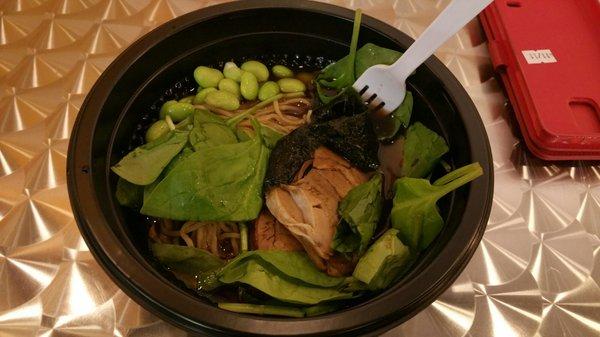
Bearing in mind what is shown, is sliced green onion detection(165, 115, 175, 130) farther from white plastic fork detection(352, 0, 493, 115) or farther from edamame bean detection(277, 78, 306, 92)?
white plastic fork detection(352, 0, 493, 115)

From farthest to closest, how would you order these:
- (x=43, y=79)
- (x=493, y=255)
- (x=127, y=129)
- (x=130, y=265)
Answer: (x=43, y=79) < (x=493, y=255) < (x=127, y=129) < (x=130, y=265)

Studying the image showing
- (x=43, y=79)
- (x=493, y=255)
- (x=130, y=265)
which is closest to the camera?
(x=130, y=265)

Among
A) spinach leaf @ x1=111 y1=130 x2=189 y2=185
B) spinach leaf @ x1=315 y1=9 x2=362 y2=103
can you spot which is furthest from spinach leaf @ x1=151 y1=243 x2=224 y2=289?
spinach leaf @ x1=315 y1=9 x2=362 y2=103

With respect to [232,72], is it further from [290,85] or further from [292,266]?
[292,266]

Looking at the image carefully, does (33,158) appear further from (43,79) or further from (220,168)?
(220,168)

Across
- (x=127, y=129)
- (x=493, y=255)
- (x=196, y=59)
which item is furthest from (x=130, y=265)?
(x=493, y=255)

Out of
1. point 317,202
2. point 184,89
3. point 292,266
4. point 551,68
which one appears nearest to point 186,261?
point 292,266
